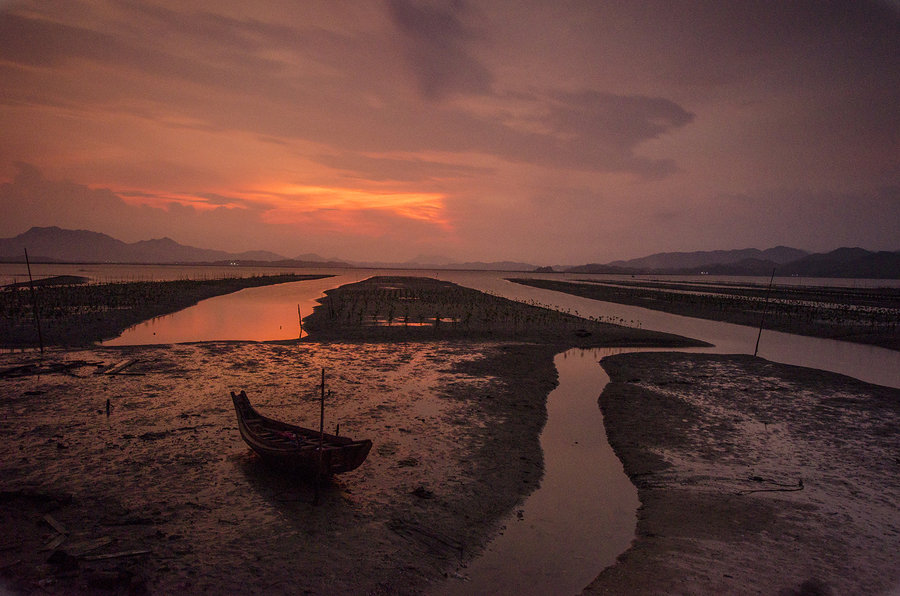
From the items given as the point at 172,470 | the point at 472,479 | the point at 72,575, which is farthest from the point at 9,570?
the point at 472,479

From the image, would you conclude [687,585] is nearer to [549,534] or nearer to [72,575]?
[549,534]

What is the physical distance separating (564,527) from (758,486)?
4919 mm

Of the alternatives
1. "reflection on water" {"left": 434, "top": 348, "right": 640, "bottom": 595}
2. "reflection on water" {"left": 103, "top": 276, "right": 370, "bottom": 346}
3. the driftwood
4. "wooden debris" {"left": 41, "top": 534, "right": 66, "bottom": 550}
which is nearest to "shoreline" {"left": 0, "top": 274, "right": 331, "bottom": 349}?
"reflection on water" {"left": 103, "top": 276, "right": 370, "bottom": 346}

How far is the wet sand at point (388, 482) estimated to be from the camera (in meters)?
7.02

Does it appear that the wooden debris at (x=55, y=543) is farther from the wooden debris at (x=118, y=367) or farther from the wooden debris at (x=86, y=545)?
the wooden debris at (x=118, y=367)

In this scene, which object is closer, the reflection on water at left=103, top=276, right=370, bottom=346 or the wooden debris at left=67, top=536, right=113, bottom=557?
the wooden debris at left=67, top=536, right=113, bottom=557

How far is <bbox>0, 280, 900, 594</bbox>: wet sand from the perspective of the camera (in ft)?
23.0

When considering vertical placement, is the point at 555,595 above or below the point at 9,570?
below

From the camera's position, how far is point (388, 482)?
32.4 ft

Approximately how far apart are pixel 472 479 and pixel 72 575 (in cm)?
707

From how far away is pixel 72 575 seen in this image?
21.1 ft

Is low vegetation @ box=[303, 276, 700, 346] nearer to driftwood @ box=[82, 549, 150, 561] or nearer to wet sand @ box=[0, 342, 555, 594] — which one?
wet sand @ box=[0, 342, 555, 594]

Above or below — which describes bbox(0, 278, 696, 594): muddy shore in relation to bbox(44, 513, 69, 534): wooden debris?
below

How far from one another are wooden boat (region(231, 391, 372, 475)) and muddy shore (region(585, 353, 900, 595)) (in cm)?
479
